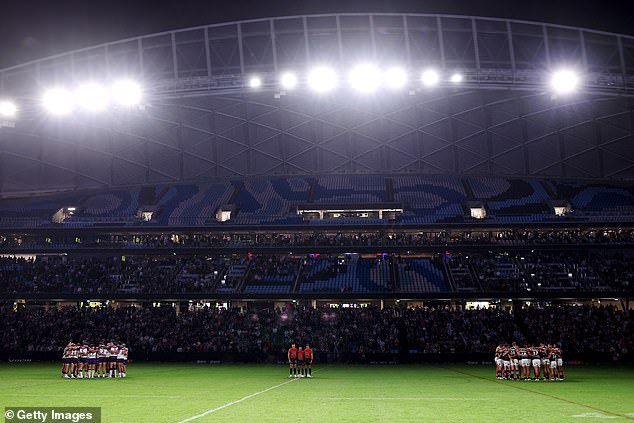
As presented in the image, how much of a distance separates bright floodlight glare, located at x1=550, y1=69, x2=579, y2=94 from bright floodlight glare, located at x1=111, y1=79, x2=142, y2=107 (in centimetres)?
2904

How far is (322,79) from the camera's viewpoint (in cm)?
4441

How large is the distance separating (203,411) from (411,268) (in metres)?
47.1

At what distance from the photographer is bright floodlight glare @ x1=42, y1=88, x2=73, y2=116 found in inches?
1822

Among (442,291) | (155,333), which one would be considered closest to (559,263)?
(442,291)

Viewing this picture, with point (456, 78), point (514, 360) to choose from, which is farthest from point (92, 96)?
point (514, 360)

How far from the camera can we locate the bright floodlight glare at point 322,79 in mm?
44031

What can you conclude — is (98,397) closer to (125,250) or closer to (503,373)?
(503,373)

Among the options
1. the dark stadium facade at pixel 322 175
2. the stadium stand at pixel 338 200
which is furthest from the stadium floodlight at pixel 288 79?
the stadium stand at pixel 338 200

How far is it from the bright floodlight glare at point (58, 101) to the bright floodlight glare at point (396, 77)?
22824mm

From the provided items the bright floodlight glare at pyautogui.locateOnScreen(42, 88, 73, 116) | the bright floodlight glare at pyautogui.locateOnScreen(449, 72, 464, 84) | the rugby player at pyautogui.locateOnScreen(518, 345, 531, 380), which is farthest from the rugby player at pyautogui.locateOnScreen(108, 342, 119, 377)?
the bright floodlight glare at pyautogui.locateOnScreen(449, 72, 464, 84)

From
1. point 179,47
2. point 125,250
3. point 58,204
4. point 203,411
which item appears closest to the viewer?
point 203,411

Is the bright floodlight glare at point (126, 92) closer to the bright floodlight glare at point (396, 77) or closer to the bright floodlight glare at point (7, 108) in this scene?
the bright floodlight glare at point (7, 108)

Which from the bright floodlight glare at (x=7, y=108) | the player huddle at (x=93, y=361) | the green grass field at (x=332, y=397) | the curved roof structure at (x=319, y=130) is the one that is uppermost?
the curved roof structure at (x=319, y=130)

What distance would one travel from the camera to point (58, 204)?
74.2 m
